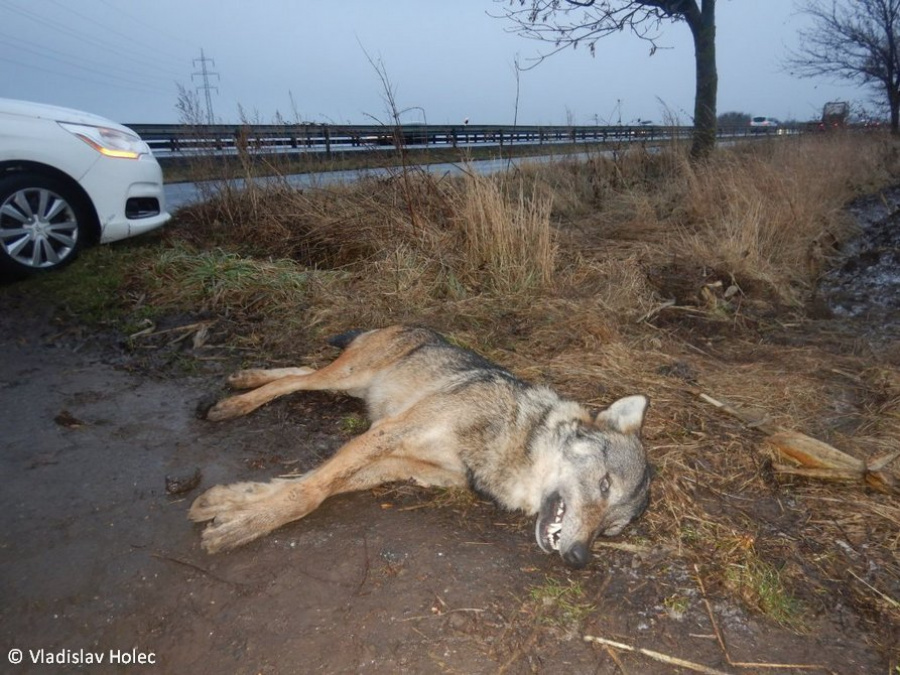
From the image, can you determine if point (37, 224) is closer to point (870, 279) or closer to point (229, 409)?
point (229, 409)

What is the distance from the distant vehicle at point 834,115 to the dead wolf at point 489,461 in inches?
876

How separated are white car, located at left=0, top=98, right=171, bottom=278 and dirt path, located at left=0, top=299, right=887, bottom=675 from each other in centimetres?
278

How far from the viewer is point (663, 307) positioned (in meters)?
6.26

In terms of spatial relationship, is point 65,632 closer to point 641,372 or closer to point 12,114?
point 641,372

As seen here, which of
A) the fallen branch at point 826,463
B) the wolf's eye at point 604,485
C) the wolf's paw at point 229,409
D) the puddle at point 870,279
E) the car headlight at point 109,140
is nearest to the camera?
the wolf's eye at point 604,485

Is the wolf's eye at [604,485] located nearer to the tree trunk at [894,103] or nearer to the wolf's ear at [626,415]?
the wolf's ear at [626,415]

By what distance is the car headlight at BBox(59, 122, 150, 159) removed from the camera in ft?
19.3

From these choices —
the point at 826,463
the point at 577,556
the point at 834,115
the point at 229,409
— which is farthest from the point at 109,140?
the point at 834,115

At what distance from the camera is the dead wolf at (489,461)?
9.91 feet

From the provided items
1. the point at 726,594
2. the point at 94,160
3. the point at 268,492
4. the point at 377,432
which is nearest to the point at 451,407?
the point at 377,432

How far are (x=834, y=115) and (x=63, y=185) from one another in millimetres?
24897

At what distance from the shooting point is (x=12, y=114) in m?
A: 5.48

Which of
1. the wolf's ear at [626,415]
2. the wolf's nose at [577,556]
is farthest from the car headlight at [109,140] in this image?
the wolf's nose at [577,556]

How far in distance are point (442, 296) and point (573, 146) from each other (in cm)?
741
